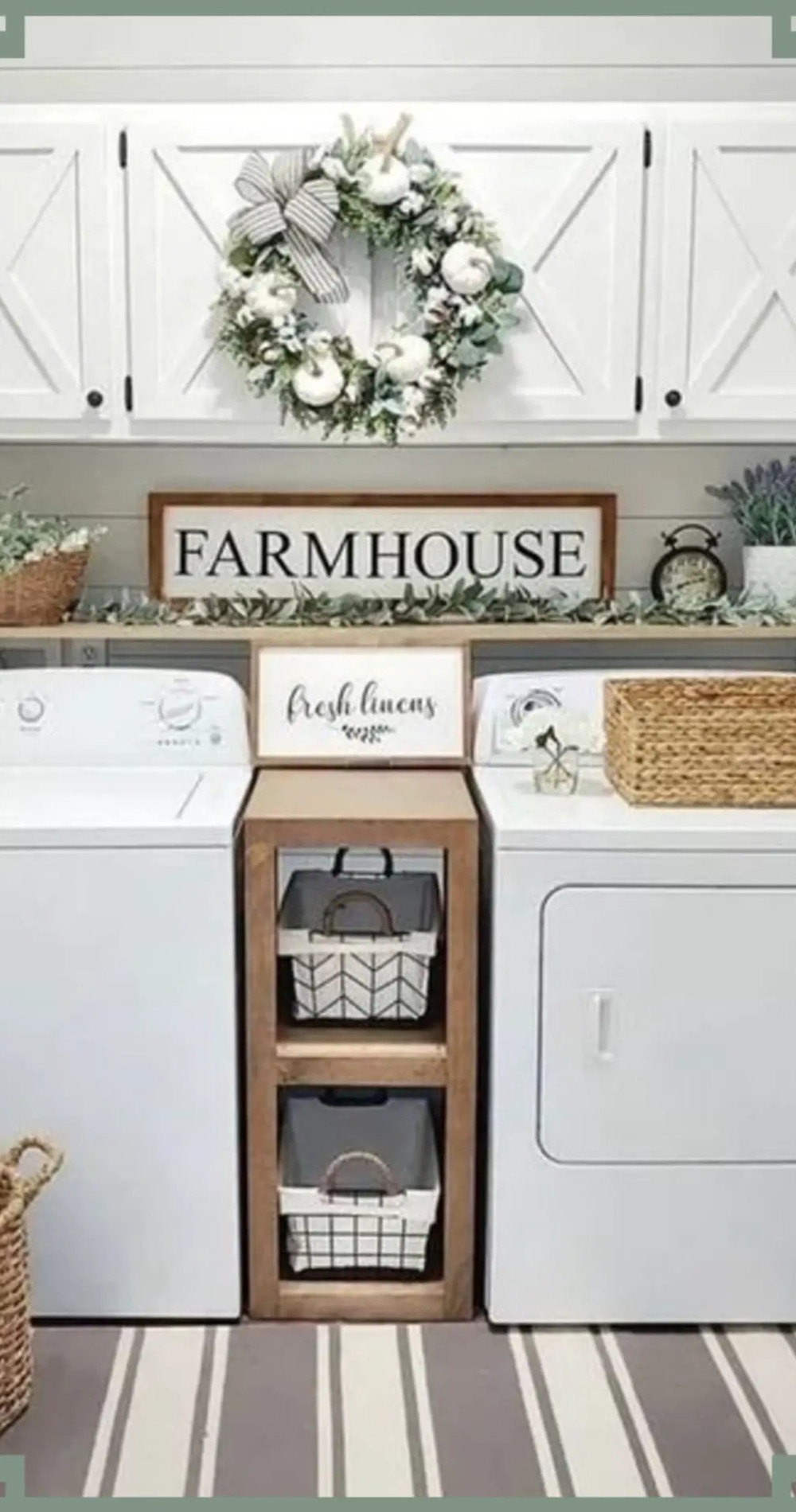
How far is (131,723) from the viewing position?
276 cm

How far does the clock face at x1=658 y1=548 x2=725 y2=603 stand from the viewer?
9.77ft

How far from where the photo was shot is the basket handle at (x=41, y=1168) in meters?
2.12

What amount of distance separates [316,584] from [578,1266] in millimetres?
1442

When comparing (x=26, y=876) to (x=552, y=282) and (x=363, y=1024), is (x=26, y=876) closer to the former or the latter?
(x=363, y=1024)

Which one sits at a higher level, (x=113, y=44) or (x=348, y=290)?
(x=113, y=44)

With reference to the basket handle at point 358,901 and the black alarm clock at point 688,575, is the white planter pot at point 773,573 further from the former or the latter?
→ the basket handle at point 358,901

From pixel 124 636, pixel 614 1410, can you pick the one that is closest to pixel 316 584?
pixel 124 636

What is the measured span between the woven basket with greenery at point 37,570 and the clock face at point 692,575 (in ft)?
3.89

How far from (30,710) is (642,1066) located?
4.29ft

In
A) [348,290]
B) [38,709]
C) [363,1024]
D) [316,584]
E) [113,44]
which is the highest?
[113,44]

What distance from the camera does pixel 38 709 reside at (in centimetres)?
276

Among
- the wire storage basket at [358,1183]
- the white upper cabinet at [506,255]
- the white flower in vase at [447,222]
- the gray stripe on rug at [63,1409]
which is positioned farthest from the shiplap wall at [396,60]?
the gray stripe on rug at [63,1409]

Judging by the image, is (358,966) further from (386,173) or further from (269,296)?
(386,173)

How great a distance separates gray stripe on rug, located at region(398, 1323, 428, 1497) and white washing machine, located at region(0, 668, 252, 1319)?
0.93ft
